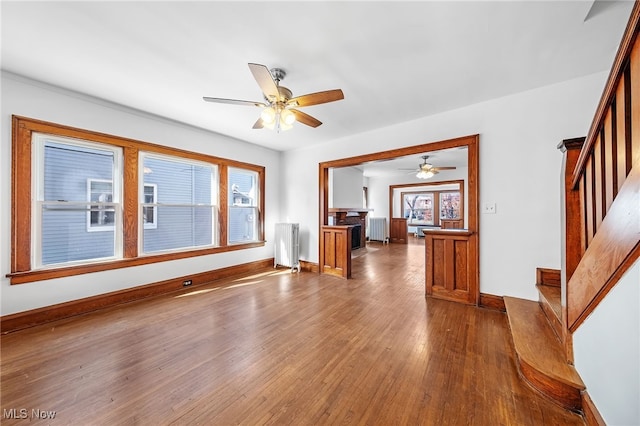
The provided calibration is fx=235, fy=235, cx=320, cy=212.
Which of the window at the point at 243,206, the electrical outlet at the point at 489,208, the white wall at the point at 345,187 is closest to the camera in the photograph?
the electrical outlet at the point at 489,208

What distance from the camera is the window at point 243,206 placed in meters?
4.73

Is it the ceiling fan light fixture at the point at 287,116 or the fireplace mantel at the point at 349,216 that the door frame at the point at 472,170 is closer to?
the ceiling fan light fixture at the point at 287,116

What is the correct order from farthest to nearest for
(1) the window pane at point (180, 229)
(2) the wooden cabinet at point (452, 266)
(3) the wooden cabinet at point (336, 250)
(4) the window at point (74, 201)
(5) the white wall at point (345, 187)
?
(5) the white wall at point (345, 187) → (3) the wooden cabinet at point (336, 250) → (1) the window pane at point (180, 229) → (2) the wooden cabinet at point (452, 266) → (4) the window at point (74, 201)

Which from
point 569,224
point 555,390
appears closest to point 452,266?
point 569,224

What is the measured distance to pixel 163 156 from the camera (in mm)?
3689

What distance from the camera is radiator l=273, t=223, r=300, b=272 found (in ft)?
16.2

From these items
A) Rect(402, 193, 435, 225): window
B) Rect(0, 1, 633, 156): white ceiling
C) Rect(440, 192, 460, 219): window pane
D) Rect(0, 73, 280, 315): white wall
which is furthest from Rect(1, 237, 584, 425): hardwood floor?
Rect(402, 193, 435, 225): window

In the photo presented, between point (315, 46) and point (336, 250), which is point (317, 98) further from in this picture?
point (336, 250)

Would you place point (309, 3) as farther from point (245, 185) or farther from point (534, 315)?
point (245, 185)

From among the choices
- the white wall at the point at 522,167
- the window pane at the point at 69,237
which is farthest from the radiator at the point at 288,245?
the white wall at the point at 522,167

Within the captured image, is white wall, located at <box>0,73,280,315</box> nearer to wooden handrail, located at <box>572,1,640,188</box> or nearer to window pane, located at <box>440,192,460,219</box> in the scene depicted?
wooden handrail, located at <box>572,1,640,188</box>

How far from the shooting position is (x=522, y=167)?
2.78 m

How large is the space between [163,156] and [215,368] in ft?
10.7

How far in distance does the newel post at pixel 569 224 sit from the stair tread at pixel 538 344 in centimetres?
10
